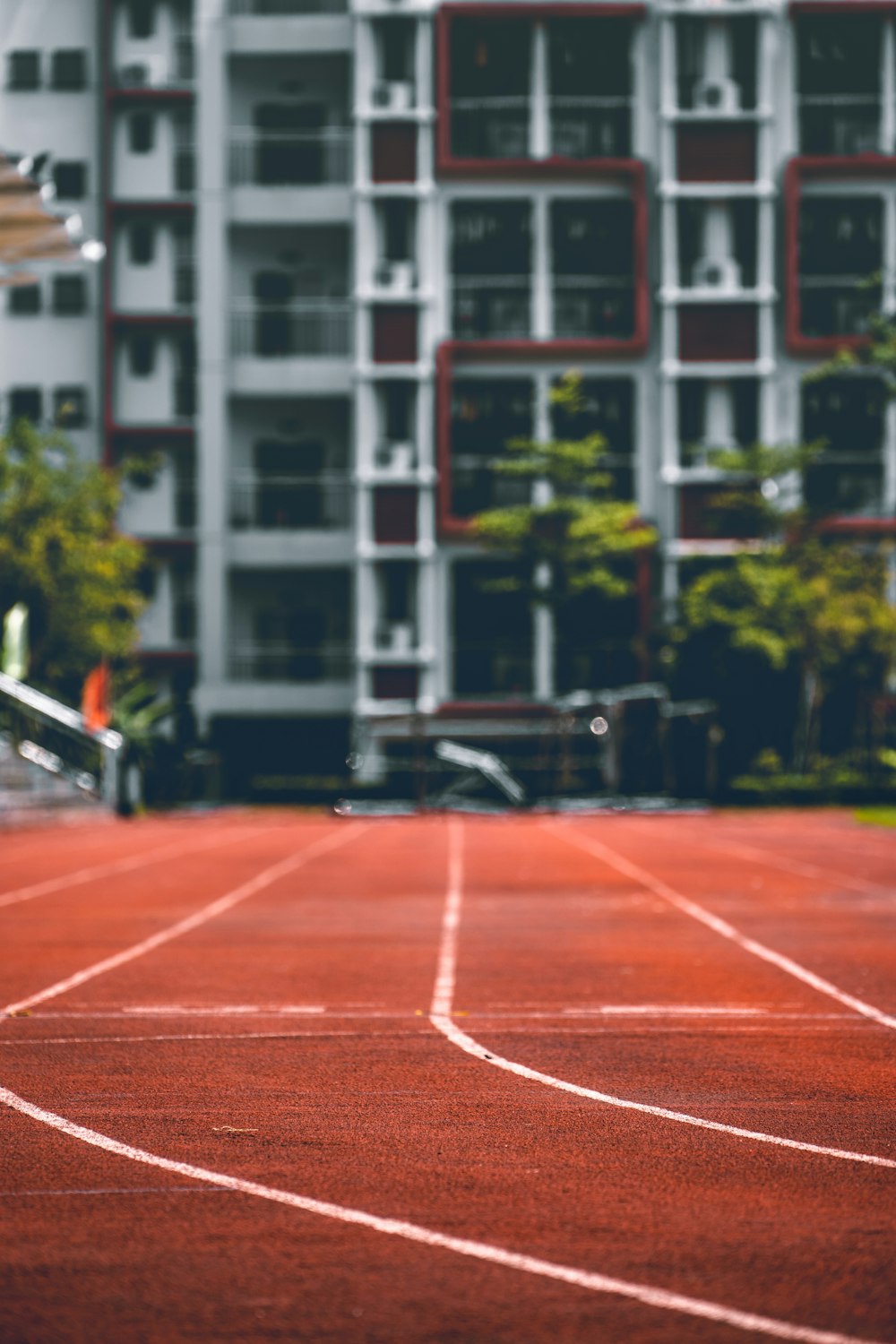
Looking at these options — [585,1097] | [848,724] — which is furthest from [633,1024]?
[848,724]

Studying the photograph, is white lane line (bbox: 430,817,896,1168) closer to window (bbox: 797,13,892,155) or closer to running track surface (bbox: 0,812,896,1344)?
running track surface (bbox: 0,812,896,1344)

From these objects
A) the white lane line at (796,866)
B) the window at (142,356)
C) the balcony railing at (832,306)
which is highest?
the balcony railing at (832,306)

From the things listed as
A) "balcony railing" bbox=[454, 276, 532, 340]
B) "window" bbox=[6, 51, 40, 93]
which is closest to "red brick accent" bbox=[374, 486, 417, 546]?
"balcony railing" bbox=[454, 276, 532, 340]

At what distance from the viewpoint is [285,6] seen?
56.1m

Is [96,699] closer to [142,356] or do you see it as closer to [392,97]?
[142,356]

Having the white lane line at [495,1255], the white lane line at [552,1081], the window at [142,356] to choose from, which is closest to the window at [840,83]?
the window at [142,356]

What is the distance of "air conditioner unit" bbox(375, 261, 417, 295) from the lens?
5253 cm

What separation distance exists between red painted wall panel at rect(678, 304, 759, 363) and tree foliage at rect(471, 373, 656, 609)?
4.72 m

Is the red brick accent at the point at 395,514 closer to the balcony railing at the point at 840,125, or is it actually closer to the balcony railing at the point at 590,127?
the balcony railing at the point at 590,127

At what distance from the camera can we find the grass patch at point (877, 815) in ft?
116

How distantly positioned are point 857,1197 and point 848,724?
45.8 metres

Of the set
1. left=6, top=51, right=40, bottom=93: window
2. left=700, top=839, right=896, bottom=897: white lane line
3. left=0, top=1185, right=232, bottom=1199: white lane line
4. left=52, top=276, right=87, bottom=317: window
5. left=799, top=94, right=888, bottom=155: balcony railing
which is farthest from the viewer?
left=6, top=51, right=40, bottom=93: window

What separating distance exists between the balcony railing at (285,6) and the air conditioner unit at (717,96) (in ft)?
34.4

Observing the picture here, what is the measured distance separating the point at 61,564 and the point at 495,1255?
38.4m
